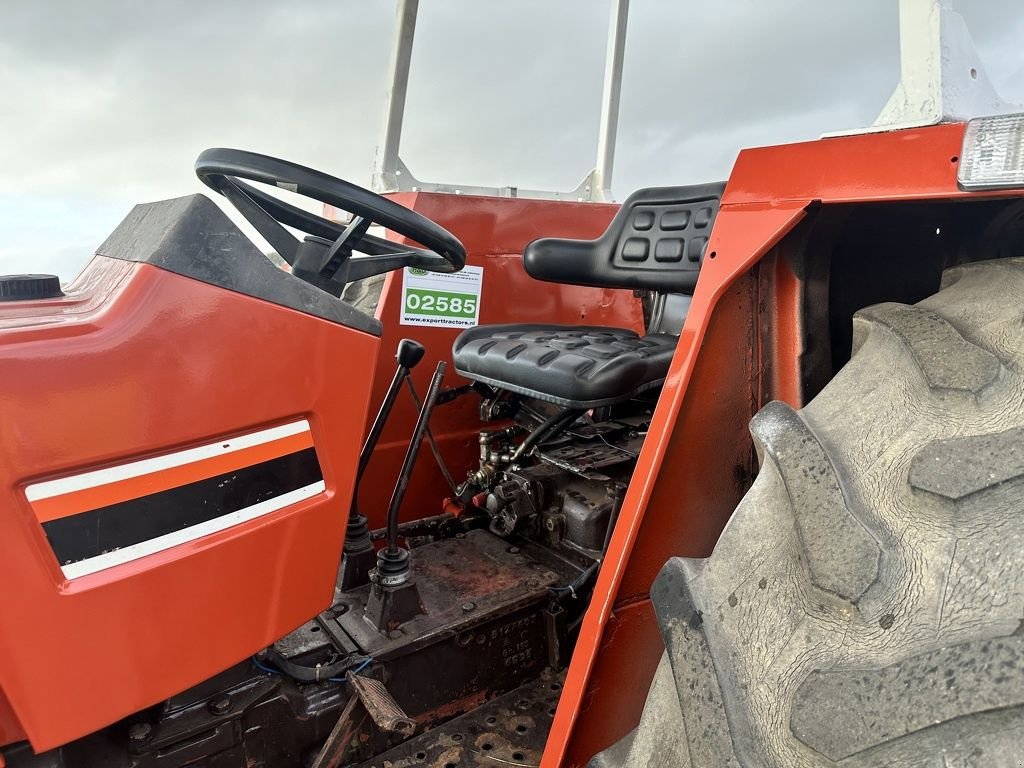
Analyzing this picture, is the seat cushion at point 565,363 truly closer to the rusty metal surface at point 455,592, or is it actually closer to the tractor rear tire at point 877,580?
the rusty metal surface at point 455,592

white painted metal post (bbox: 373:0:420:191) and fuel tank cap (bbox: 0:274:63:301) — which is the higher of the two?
white painted metal post (bbox: 373:0:420:191)

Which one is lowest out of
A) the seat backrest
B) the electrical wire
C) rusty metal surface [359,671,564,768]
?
rusty metal surface [359,671,564,768]

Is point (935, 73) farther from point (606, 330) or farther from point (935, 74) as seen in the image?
point (606, 330)

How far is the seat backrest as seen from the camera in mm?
1719

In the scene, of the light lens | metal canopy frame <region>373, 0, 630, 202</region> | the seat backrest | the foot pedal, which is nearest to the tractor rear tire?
the light lens

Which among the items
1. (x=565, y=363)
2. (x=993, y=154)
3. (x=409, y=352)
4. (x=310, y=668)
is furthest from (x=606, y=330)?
(x=993, y=154)

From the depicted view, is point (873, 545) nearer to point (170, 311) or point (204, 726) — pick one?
point (170, 311)

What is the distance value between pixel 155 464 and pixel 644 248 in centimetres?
139

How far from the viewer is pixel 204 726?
0.88 m

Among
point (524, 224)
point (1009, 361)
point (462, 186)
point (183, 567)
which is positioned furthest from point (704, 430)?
point (462, 186)

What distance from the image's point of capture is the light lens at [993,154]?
55 centimetres

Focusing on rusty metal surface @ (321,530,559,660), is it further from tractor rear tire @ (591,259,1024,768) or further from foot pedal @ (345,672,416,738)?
tractor rear tire @ (591,259,1024,768)

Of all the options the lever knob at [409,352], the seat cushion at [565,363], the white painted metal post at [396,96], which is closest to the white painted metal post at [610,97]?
the white painted metal post at [396,96]

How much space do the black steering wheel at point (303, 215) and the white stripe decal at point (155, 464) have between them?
0.23 m
